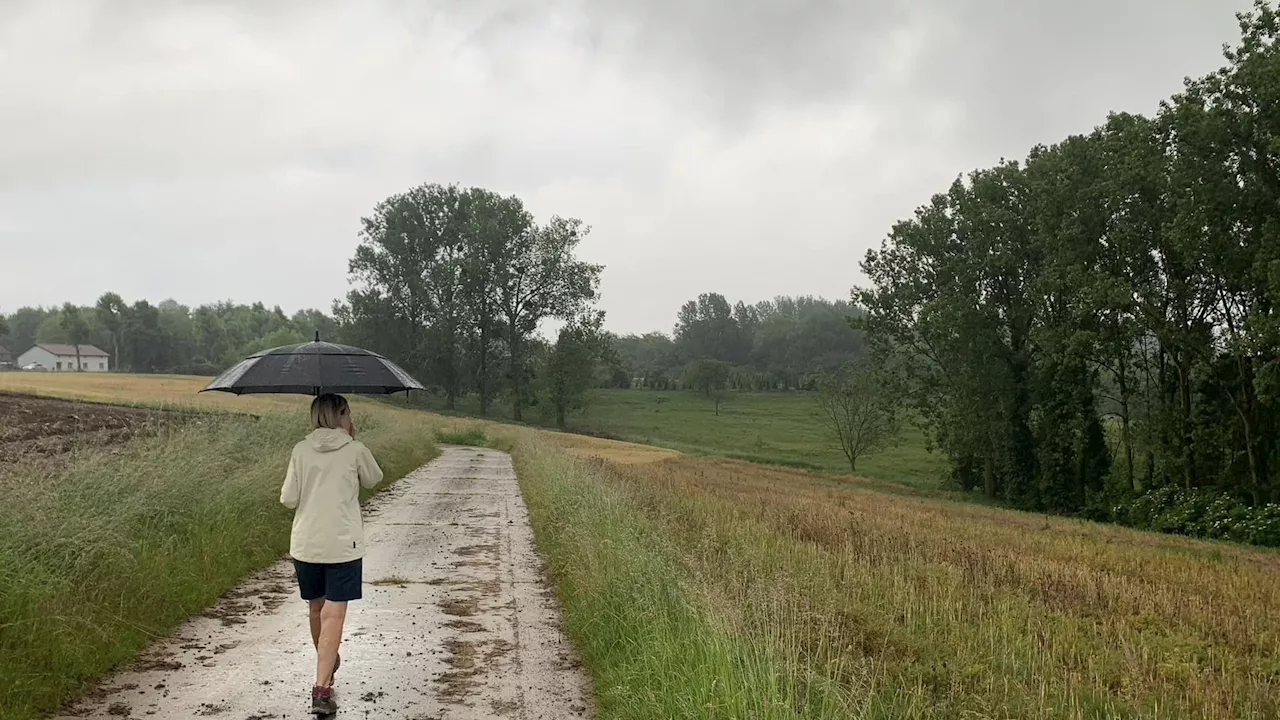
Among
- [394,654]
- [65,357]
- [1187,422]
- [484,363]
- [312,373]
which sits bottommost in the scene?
[394,654]

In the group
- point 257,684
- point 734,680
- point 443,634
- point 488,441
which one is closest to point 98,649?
point 257,684

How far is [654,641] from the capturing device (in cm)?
624

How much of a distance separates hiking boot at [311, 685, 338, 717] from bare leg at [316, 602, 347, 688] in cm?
5

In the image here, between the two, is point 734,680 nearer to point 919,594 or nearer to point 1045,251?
point 919,594

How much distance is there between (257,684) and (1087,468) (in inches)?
1479

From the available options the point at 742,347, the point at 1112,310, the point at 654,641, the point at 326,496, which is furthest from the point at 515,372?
the point at 742,347

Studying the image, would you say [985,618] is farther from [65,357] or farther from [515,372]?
[65,357]

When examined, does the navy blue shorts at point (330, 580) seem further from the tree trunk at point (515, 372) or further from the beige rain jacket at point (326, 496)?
the tree trunk at point (515, 372)

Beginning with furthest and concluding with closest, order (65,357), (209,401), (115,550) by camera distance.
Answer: (65,357), (209,401), (115,550)

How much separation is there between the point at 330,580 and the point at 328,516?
0.45 m

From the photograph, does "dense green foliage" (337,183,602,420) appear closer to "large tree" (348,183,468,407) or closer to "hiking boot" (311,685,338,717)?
"large tree" (348,183,468,407)

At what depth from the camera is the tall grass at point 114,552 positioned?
626 centimetres

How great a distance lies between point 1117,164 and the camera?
99.9ft

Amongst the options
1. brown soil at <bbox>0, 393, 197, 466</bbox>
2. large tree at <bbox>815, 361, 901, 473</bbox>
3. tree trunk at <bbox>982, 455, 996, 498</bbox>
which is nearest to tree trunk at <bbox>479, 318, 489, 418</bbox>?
large tree at <bbox>815, 361, 901, 473</bbox>
